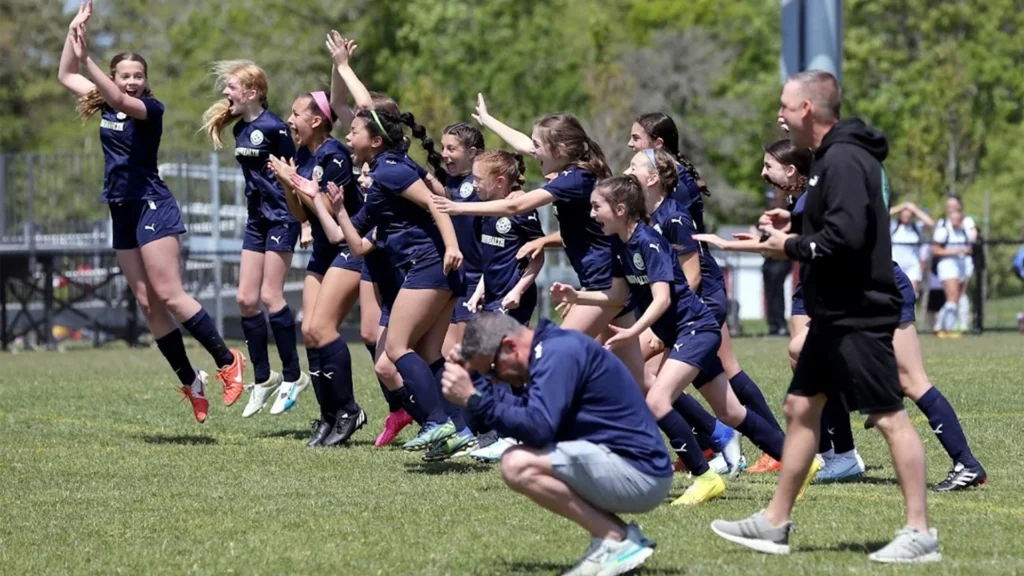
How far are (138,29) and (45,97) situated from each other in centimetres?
401

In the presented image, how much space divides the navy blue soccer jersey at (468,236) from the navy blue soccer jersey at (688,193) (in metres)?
1.35

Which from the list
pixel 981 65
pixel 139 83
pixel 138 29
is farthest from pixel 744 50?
pixel 139 83

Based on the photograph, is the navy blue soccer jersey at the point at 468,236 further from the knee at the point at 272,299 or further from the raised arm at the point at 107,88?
the raised arm at the point at 107,88

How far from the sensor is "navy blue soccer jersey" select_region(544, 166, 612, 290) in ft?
27.8

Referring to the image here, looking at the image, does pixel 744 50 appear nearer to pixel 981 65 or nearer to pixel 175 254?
pixel 981 65

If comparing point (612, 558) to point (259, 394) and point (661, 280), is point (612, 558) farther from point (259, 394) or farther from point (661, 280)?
point (259, 394)

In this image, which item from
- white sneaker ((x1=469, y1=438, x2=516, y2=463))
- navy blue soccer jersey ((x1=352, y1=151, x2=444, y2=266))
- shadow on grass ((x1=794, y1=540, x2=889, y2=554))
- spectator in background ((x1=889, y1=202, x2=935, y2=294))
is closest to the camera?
shadow on grass ((x1=794, y1=540, x2=889, y2=554))

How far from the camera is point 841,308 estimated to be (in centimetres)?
622

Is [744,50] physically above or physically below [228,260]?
above

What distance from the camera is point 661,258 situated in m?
7.71

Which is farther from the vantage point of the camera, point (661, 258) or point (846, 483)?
point (846, 483)

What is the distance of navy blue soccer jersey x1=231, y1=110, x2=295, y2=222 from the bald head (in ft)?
15.8

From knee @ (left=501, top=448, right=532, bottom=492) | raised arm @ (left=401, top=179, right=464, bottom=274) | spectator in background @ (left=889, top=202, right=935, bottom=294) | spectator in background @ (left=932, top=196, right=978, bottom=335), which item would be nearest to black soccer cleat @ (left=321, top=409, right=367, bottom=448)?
raised arm @ (left=401, top=179, right=464, bottom=274)

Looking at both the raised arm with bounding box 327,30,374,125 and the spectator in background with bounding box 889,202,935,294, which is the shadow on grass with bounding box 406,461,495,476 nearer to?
the raised arm with bounding box 327,30,374,125
